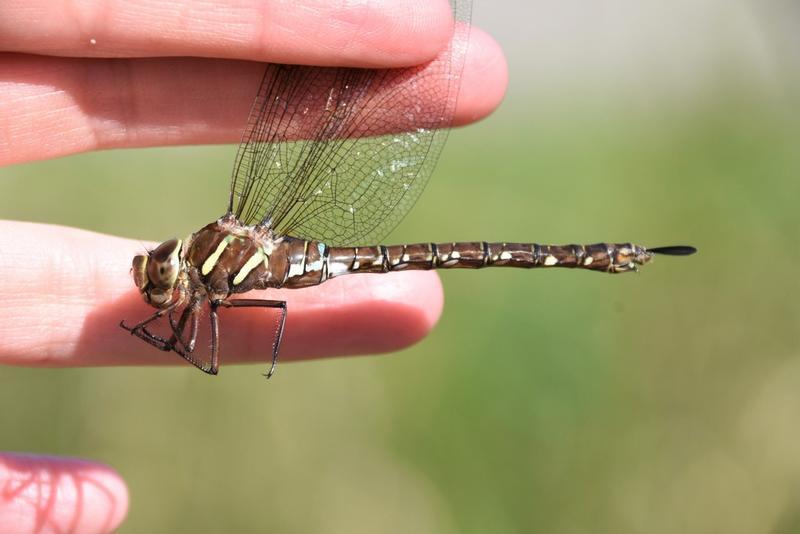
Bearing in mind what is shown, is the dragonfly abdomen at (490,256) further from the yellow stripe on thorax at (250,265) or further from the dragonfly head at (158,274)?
the dragonfly head at (158,274)

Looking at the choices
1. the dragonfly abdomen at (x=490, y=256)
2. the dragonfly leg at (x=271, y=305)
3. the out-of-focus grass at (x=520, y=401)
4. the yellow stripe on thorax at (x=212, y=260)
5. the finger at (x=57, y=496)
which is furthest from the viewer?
the out-of-focus grass at (x=520, y=401)

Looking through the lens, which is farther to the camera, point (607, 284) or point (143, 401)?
point (607, 284)

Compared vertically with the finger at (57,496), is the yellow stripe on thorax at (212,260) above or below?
above

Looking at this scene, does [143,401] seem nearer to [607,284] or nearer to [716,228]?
[607,284]

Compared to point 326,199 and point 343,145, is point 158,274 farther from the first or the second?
point 343,145

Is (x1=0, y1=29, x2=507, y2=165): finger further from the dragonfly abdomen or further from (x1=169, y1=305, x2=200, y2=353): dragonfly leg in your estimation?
(x1=169, y1=305, x2=200, y2=353): dragonfly leg

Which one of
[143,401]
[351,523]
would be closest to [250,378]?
[143,401]

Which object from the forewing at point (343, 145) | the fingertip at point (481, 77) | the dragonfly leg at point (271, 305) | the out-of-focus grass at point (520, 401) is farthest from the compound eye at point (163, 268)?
the out-of-focus grass at point (520, 401)
